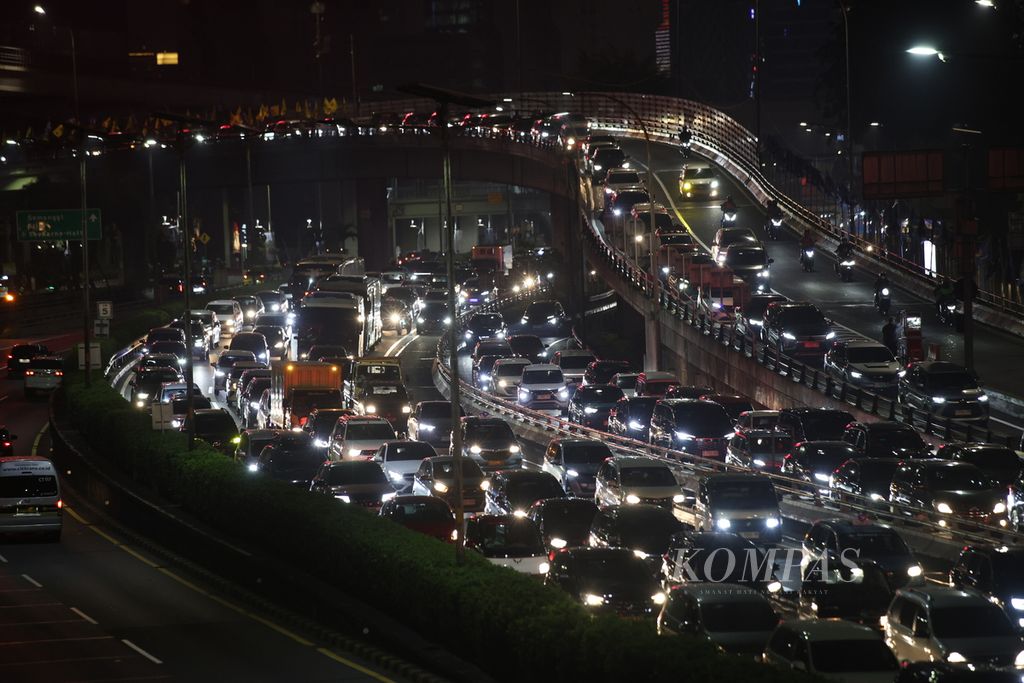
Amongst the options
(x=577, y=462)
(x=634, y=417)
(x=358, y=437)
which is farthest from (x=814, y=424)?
(x=358, y=437)

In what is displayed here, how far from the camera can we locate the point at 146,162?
104m

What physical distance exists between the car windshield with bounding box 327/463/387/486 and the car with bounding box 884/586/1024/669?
1546 centimetres

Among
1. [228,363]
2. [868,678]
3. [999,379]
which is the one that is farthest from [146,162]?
[868,678]

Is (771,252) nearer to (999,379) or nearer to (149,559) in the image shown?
(999,379)

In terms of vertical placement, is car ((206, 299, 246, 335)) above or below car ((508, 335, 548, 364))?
above

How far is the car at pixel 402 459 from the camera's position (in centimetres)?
3628

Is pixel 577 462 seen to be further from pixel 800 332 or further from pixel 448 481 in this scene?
pixel 800 332

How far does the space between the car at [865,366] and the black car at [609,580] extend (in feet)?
79.3

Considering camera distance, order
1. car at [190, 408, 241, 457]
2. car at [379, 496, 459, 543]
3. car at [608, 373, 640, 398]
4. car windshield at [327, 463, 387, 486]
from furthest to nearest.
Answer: car at [608, 373, 640, 398] < car at [190, 408, 241, 457] < car windshield at [327, 463, 387, 486] < car at [379, 496, 459, 543]

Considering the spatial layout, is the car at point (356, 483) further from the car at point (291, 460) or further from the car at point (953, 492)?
the car at point (953, 492)

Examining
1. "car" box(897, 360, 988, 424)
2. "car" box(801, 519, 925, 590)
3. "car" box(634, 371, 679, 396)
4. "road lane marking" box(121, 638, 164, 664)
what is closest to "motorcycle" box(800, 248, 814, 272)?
"car" box(634, 371, 679, 396)

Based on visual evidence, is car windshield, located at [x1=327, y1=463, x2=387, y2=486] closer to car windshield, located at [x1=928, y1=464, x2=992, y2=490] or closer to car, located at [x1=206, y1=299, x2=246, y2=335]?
car windshield, located at [x1=928, y1=464, x2=992, y2=490]

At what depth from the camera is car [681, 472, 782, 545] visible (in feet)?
92.9

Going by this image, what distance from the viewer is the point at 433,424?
45531mm
